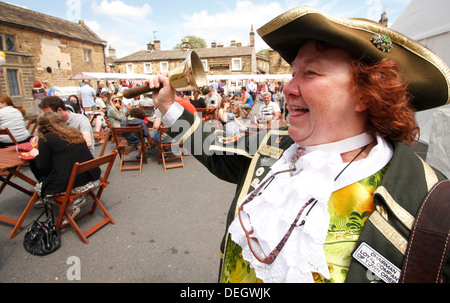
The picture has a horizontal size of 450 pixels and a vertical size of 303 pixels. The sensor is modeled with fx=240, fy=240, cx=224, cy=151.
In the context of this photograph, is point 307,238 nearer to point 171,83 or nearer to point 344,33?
point 344,33

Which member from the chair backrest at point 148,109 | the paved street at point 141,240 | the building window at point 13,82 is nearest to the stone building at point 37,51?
the building window at point 13,82

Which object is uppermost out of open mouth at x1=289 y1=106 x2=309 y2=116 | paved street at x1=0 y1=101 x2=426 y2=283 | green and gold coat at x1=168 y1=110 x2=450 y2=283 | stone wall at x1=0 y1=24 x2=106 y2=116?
stone wall at x1=0 y1=24 x2=106 y2=116

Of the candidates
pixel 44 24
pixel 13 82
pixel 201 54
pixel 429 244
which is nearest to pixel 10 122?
pixel 429 244

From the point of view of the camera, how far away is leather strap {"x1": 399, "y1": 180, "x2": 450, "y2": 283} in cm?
71

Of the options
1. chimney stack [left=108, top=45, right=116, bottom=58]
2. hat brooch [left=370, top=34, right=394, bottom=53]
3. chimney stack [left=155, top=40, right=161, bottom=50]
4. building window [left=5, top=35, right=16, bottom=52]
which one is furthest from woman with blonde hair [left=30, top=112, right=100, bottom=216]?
chimney stack [left=108, top=45, right=116, bottom=58]

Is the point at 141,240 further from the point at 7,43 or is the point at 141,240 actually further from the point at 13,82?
the point at 7,43

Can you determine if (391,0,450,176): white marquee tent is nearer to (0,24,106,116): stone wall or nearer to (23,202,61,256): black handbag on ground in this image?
(23,202,61,256): black handbag on ground

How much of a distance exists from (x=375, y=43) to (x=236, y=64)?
37257 mm

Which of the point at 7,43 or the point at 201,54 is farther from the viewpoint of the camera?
the point at 201,54

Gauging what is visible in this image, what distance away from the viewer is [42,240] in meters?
2.86

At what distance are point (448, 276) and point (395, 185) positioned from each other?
30 centimetres

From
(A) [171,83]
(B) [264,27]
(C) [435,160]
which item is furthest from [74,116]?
(C) [435,160]

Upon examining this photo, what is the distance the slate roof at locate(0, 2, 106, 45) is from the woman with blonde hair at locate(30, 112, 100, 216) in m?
18.7
